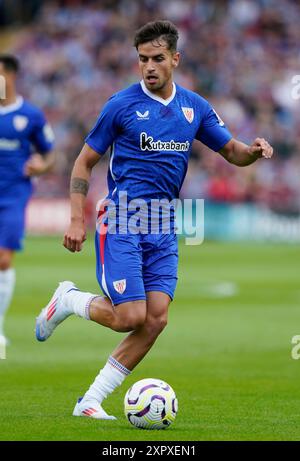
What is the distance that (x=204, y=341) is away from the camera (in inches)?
497

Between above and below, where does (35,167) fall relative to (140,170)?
above

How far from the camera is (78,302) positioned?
7836 millimetres

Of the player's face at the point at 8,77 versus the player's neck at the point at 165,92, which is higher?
the player's face at the point at 8,77

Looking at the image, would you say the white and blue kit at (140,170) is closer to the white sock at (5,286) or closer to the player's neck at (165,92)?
the player's neck at (165,92)

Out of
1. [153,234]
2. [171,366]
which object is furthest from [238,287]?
[153,234]

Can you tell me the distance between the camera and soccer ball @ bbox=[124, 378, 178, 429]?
706 centimetres

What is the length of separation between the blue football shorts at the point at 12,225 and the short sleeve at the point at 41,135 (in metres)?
0.73

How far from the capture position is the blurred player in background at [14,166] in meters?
12.2

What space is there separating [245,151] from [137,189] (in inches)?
36.2

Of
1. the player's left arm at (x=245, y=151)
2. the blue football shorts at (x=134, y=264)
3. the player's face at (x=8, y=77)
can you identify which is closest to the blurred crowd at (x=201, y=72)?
the player's face at (x=8, y=77)

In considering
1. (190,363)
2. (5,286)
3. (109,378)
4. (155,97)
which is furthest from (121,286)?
(5,286)

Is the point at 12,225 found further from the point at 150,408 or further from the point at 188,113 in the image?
the point at 150,408

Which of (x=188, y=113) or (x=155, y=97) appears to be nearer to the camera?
(x=155, y=97)

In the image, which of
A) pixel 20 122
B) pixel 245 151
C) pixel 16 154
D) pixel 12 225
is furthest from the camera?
pixel 16 154
